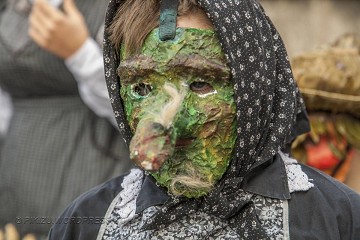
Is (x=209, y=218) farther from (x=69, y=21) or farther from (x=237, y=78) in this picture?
(x=69, y=21)

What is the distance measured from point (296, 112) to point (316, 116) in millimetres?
1132

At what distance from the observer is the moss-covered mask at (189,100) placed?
2.02m

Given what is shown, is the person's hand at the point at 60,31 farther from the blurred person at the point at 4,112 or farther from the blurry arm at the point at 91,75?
the blurred person at the point at 4,112

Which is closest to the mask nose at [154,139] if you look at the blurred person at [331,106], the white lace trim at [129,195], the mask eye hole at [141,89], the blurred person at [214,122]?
the blurred person at [214,122]

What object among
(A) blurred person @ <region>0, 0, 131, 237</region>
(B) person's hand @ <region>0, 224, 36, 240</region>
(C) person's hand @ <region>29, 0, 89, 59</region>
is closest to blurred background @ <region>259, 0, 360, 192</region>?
(A) blurred person @ <region>0, 0, 131, 237</region>

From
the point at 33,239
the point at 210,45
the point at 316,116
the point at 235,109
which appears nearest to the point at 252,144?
the point at 235,109

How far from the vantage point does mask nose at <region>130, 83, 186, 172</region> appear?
1911mm

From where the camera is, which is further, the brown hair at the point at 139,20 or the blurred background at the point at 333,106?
the blurred background at the point at 333,106

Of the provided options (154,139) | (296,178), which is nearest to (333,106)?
(296,178)

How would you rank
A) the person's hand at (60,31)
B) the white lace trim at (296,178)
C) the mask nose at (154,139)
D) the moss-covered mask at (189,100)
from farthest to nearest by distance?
the person's hand at (60,31)
the white lace trim at (296,178)
the moss-covered mask at (189,100)
the mask nose at (154,139)

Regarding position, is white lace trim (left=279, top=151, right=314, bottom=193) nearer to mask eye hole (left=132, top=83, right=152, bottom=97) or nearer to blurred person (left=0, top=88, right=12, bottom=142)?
mask eye hole (left=132, top=83, right=152, bottom=97)

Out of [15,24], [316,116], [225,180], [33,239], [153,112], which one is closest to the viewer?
[153,112]

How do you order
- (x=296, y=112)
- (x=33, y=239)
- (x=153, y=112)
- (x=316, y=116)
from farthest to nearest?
(x=316, y=116)
(x=33, y=239)
(x=296, y=112)
(x=153, y=112)

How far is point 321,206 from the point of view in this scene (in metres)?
2.10
